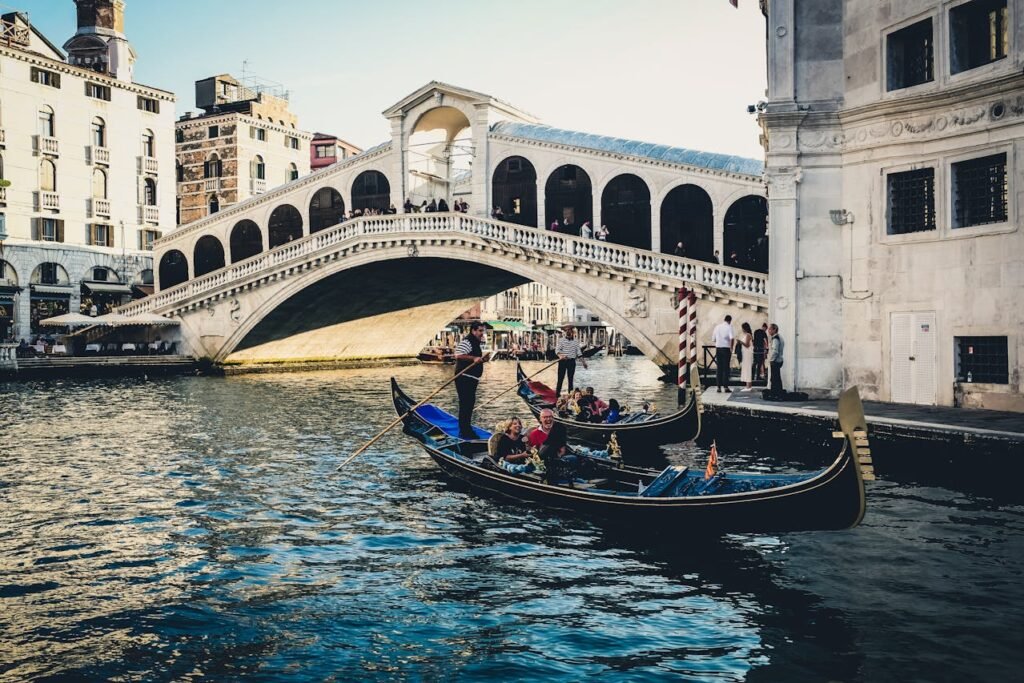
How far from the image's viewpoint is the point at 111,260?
39.0 m

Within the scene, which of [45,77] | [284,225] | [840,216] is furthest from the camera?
[45,77]

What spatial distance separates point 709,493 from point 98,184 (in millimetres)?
36498

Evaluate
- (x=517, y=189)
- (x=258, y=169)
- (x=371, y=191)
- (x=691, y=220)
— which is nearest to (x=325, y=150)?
(x=258, y=169)

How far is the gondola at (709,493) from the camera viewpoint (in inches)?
281

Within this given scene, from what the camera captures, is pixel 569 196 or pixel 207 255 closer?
pixel 569 196

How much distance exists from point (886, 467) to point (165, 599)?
26.7 ft

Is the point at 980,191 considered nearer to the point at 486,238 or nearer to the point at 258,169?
the point at 486,238

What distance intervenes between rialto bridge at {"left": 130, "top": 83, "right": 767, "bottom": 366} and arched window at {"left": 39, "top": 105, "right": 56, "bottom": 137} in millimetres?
5801

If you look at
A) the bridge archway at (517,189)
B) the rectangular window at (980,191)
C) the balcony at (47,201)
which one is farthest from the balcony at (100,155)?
the rectangular window at (980,191)

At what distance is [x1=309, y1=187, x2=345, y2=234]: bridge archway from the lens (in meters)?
34.1

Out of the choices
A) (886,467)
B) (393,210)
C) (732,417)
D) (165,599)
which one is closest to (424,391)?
(393,210)

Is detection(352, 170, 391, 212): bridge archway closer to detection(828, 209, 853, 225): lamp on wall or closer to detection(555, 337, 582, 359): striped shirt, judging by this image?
detection(555, 337, 582, 359): striped shirt

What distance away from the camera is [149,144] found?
4106 cm

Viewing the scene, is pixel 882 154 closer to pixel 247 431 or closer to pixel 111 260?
pixel 247 431
